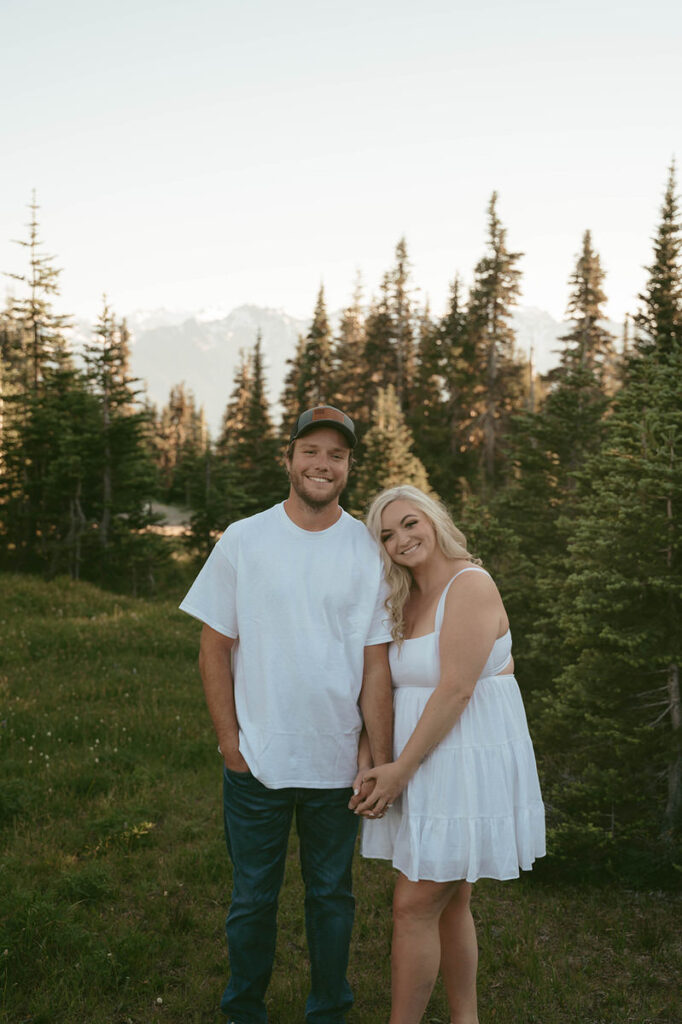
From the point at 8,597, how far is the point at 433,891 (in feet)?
57.4

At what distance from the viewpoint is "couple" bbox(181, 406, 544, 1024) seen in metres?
3.42

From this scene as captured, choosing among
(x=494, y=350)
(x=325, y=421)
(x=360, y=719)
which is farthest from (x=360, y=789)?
(x=494, y=350)

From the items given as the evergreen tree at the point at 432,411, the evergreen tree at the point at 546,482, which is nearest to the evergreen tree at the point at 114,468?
the evergreen tree at the point at 546,482

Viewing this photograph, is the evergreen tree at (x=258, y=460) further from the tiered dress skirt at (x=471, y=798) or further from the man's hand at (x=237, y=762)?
the tiered dress skirt at (x=471, y=798)

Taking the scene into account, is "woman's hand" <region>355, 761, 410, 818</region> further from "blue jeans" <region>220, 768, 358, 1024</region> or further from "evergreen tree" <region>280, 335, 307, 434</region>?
"evergreen tree" <region>280, 335, 307, 434</region>

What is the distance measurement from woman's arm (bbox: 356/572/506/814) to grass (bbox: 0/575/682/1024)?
6.62 feet

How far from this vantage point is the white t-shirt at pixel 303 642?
3.59 metres


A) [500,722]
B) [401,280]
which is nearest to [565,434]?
[500,722]

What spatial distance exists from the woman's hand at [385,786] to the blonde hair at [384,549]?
0.61 m

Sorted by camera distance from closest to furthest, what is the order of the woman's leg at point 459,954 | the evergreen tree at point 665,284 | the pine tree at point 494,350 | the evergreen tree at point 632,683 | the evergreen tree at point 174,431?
1. the woman's leg at point 459,954
2. the evergreen tree at point 632,683
3. the evergreen tree at point 665,284
4. the pine tree at point 494,350
5. the evergreen tree at point 174,431

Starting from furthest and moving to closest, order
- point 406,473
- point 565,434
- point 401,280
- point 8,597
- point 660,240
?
point 401,280, point 406,473, point 660,240, point 8,597, point 565,434

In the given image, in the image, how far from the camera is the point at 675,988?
16.2 ft

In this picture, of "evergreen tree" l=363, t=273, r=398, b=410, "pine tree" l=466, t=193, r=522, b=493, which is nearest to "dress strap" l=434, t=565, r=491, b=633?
"pine tree" l=466, t=193, r=522, b=493

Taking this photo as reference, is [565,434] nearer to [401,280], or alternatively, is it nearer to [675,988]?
[675,988]
